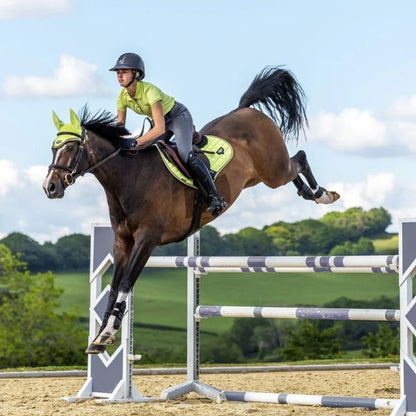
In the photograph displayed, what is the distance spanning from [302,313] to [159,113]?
1858 mm

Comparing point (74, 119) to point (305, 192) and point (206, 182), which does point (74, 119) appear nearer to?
point (206, 182)

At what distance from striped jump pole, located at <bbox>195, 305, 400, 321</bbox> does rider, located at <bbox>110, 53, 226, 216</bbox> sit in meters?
A: 0.88

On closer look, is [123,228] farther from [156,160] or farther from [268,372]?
[268,372]

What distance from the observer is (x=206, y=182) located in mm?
5914

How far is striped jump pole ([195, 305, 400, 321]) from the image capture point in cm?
579

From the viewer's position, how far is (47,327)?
23.2m

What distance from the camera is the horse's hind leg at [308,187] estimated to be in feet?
23.9

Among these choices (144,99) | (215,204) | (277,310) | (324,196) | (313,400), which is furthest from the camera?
(324,196)

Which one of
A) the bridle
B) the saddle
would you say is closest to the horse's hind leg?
the saddle

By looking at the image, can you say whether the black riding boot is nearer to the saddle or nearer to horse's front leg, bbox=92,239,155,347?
the saddle

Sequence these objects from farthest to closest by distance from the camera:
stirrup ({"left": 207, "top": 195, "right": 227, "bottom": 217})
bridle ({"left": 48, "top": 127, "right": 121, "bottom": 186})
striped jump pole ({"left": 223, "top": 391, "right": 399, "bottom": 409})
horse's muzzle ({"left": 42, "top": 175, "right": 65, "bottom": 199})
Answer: stirrup ({"left": 207, "top": 195, "right": 227, "bottom": 217})
striped jump pole ({"left": 223, "top": 391, "right": 399, "bottom": 409})
bridle ({"left": 48, "top": 127, "right": 121, "bottom": 186})
horse's muzzle ({"left": 42, "top": 175, "right": 65, "bottom": 199})

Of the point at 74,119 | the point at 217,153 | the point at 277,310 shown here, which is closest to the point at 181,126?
the point at 217,153

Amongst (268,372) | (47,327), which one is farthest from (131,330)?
(47,327)

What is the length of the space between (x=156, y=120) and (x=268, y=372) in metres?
4.41
